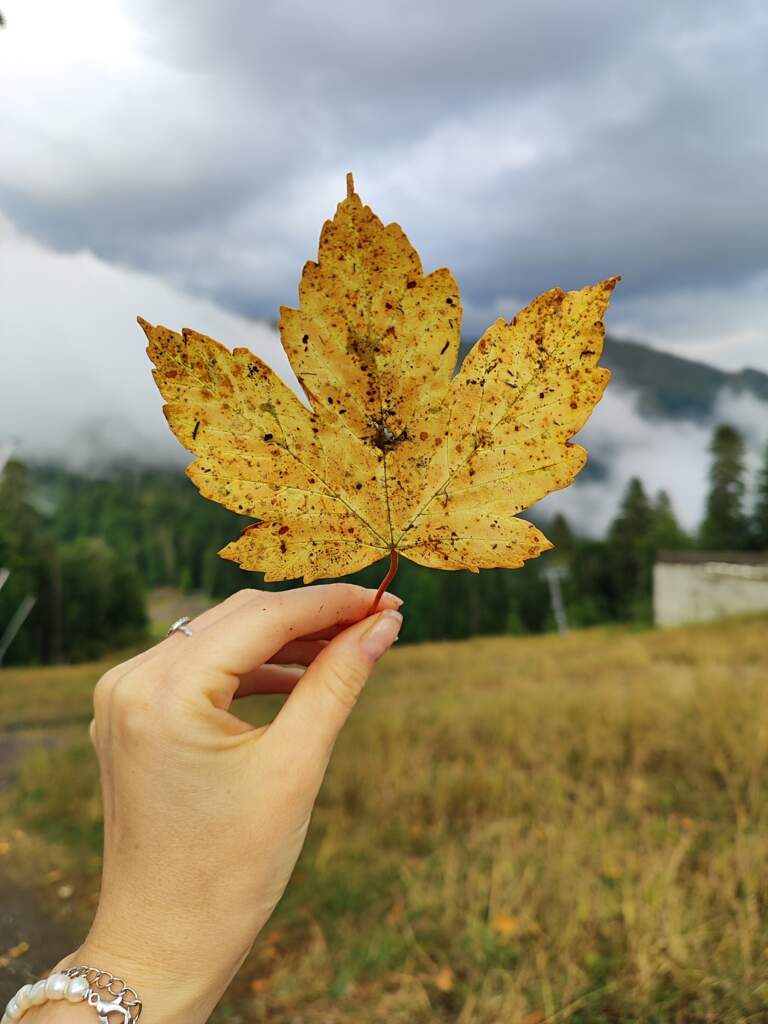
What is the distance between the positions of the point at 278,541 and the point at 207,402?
192 mm

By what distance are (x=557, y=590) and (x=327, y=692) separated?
51144 mm

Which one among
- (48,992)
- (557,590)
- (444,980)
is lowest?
(557,590)

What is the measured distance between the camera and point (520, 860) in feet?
13.3

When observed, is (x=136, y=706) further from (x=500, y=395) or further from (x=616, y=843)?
(x=616, y=843)

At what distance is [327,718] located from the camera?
112cm

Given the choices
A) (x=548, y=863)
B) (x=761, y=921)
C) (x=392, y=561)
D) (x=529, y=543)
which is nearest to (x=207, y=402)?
(x=392, y=561)

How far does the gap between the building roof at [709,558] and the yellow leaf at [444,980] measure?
3560 cm

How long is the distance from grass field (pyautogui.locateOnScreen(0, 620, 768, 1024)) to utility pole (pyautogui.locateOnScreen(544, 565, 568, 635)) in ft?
132

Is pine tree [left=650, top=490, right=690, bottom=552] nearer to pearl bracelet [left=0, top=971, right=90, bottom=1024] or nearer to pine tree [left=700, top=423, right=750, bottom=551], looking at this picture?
pine tree [left=700, top=423, right=750, bottom=551]

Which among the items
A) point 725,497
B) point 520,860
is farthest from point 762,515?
point 520,860

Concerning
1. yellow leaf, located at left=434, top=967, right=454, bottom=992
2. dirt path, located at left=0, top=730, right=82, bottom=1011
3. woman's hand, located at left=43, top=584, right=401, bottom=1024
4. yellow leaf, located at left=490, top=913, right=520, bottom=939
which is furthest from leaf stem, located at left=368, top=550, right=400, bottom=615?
yellow leaf, located at left=490, top=913, right=520, bottom=939

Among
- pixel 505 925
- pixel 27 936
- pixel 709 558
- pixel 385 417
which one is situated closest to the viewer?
pixel 385 417

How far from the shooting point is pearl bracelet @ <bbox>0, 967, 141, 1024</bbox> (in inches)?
42.2

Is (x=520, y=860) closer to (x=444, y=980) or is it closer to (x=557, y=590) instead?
(x=444, y=980)
